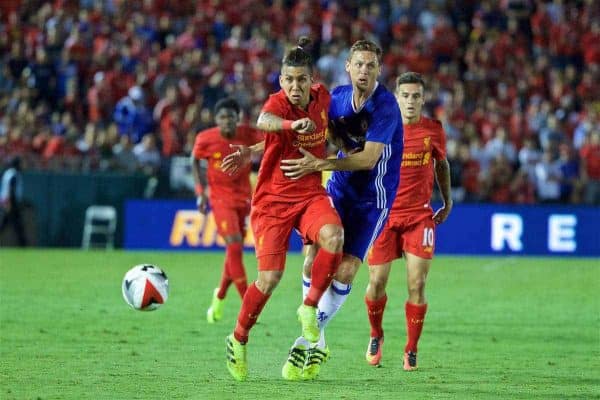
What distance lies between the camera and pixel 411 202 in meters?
9.49

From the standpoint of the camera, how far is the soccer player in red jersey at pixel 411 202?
938 centimetres

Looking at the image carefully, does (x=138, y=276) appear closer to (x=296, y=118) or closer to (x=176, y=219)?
(x=296, y=118)

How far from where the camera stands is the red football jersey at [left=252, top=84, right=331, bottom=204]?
812 centimetres

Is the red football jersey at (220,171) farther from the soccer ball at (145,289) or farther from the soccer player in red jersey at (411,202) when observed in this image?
the soccer player in red jersey at (411,202)

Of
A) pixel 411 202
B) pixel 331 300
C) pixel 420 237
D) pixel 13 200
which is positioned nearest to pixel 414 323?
pixel 420 237

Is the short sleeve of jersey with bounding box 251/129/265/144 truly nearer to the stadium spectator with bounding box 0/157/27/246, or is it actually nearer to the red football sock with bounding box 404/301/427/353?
the red football sock with bounding box 404/301/427/353

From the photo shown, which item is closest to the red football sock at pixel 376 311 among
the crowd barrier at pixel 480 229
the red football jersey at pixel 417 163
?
the red football jersey at pixel 417 163

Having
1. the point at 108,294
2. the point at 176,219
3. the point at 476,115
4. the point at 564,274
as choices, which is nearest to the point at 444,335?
the point at 108,294

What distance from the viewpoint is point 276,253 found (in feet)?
26.7

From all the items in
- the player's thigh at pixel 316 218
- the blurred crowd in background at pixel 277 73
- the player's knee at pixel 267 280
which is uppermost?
the blurred crowd in background at pixel 277 73

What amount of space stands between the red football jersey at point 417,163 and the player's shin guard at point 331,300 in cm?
109

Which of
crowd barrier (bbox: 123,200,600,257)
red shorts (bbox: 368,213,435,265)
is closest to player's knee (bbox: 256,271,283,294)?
red shorts (bbox: 368,213,435,265)

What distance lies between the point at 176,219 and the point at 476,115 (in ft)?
20.6

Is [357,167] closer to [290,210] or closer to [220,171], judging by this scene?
[290,210]
